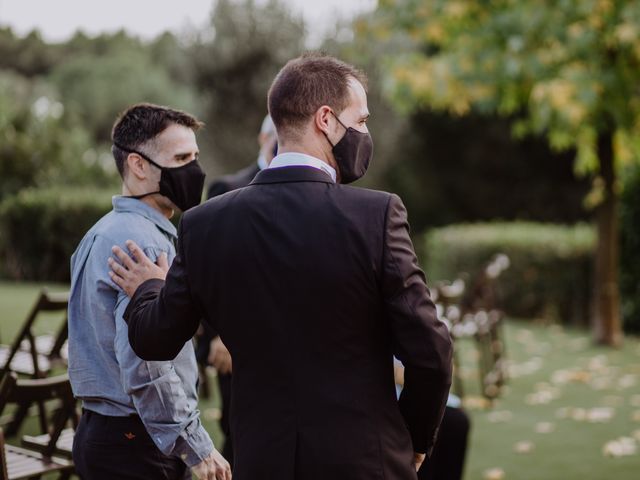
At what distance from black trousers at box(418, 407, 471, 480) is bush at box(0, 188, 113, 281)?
11813 millimetres

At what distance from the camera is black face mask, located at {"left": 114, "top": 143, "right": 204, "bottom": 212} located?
3.22 meters

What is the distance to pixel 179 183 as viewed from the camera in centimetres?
323

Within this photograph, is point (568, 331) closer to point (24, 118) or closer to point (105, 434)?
A: point (105, 434)

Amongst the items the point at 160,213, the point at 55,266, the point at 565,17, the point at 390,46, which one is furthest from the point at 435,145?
the point at 160,213

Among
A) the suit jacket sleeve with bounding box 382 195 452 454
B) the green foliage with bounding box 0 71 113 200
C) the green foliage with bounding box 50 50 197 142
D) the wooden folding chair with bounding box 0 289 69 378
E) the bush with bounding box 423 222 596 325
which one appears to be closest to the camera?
the suit jacket sleeve with bounding box 382 195 452 454

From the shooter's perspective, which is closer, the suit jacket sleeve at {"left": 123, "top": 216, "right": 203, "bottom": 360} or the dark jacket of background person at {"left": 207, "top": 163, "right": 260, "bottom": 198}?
the suit jacket sleeve at {"left": 123, "top": 216, "right": 203, "bottom": 360}

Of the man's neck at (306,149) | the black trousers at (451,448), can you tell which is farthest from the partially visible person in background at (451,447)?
the man's neck at (306,149)

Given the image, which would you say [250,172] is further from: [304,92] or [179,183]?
[304,92]

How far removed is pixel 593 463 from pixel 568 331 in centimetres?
714

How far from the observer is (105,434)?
3.00 m

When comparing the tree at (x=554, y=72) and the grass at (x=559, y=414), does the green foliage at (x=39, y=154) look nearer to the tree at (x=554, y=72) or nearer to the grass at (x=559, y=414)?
the tree at (x=554, y=72)

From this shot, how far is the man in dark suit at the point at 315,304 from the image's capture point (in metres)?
2.38

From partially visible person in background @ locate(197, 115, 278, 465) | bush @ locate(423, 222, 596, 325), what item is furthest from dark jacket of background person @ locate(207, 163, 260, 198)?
bush @ locate(423, 222, 596, 325)

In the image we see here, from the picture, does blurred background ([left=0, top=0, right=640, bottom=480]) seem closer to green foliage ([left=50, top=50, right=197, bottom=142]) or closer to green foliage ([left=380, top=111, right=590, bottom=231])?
green foliage ([left=380, top=111, right=590, bottom=231])
